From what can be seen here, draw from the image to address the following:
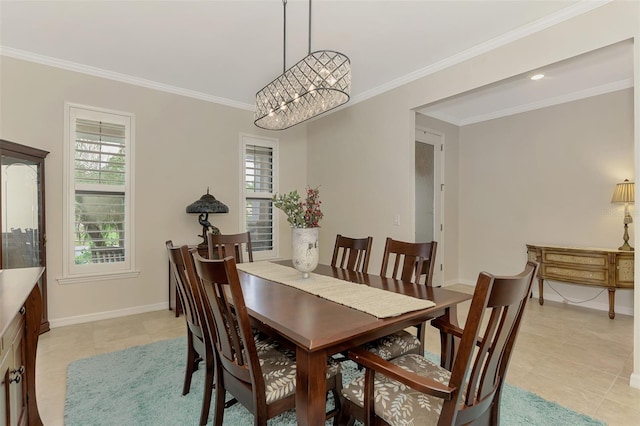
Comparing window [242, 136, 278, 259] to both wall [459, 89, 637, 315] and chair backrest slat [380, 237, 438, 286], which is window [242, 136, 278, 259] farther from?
wall [459, 89, 637, 315]

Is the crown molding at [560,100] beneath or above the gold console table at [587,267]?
above

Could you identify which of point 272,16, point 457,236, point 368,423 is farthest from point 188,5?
point 457,236

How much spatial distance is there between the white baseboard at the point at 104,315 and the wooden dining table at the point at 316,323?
2610 mm

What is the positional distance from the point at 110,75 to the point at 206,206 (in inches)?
69.8

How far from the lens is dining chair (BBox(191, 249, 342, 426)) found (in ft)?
4.09

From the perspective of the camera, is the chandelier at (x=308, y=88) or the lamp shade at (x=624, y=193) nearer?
the chandelier at (x=308, y=88)

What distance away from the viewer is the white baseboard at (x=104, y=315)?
335 cm

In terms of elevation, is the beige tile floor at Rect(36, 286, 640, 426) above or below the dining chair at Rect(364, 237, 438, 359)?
below

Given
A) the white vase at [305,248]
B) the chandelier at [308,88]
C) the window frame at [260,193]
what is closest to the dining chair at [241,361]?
the white vase at [305,248]

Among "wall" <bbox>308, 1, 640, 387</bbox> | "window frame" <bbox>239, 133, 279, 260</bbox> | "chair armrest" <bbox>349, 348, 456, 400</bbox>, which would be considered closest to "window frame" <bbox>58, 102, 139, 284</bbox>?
"window frame" <bbox>239, 133, 279, 260</bbox>

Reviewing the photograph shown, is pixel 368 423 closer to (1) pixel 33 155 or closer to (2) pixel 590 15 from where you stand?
(2) pixel 590 15

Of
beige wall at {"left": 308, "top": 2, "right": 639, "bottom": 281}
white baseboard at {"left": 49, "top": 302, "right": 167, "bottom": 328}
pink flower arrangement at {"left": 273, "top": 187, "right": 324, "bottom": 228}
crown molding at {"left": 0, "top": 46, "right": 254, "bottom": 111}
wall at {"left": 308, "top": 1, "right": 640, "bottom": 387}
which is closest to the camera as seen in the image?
pink flower arrangement at {"left": 273, "top": 187, "right": 324, "bottom": 228}

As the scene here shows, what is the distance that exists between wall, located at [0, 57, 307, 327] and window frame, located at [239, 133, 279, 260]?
2.9 inches

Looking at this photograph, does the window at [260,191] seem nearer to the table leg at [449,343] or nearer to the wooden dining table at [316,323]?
the wooden dining table at [316,323]
